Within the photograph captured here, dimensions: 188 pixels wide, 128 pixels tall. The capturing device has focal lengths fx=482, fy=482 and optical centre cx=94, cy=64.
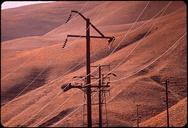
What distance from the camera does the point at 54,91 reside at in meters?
136

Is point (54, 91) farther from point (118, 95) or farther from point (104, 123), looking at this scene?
point (104, 123)

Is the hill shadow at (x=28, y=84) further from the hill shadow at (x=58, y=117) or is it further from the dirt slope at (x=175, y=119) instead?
the dirt slope at (x=175, y=119)

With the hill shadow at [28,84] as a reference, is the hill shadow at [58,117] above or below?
below

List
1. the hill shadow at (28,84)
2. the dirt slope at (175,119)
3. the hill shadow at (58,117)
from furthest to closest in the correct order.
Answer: the hill shadow at (28,84) → the hill shadow at (58,117) → the dirt slope at (175,119)

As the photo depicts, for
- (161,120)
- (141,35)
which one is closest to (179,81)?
(161,120)

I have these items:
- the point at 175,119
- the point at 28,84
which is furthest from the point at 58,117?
the point at 28,84

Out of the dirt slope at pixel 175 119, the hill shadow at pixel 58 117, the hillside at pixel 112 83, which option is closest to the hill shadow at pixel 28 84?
the hillside at pixel 112 83

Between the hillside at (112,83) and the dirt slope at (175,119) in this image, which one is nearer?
the dirt slope at (175,119)

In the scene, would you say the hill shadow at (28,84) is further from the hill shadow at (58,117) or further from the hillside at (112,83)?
the hill shadow at (58,117)

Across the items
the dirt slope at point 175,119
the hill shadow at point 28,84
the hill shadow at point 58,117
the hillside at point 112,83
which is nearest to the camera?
the dirt slope at point 175,119

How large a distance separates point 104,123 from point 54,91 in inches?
1717

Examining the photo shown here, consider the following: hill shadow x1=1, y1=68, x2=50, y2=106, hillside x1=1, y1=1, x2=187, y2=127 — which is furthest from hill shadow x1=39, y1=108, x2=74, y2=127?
hill shadow x1=1, y1=68, x2=50, y2=106

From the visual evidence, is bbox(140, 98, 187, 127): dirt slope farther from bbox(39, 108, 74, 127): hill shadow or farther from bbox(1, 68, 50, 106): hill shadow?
bbox(1, 68, 50, 106): hill shadow

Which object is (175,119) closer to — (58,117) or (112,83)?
(58,117)
